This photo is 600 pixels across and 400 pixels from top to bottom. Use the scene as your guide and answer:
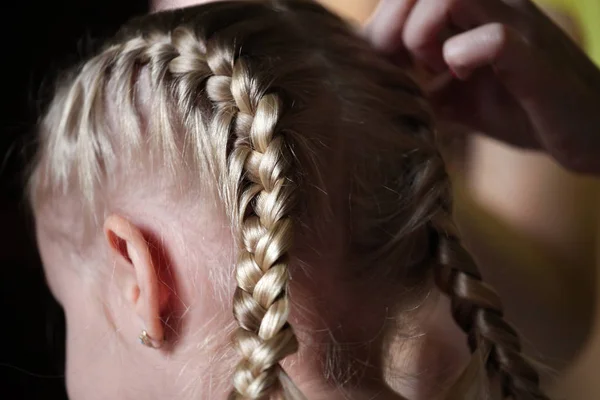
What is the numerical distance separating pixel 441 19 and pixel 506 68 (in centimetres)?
8

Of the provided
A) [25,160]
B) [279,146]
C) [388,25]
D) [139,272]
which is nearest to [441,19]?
[388,25]

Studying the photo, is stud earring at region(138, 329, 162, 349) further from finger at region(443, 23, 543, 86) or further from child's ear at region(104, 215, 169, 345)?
finger at region(443, 23, 543, 86)

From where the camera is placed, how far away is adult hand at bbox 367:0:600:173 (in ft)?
1.95

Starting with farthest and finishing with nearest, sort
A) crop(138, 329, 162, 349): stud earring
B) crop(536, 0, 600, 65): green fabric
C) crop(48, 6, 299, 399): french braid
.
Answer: crop(536, 0, 600, 65): green fabric, crop(138, 329, 162, 349): stud earring, crop(48, 6, 299, 399): french braid

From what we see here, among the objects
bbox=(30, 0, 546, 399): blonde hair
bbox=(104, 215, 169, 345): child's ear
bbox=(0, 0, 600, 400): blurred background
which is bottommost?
bbox=(0, 0, 600, 400): blurred background

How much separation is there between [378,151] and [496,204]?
371 millimetres

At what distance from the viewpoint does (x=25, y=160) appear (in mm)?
803

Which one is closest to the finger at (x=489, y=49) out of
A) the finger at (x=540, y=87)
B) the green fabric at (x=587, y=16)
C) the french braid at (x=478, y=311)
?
the finger at (x=540, y=87)

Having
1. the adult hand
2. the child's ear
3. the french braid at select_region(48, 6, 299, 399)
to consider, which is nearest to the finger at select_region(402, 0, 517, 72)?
the adult hand

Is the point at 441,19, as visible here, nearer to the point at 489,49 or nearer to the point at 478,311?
the point at 489,49

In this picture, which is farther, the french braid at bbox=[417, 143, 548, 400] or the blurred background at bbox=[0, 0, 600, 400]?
the blurred background at bbox=[0, 0, 600, 400]

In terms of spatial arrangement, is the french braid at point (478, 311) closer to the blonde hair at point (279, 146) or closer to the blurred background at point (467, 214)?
the blonde hair at point (279, 146)

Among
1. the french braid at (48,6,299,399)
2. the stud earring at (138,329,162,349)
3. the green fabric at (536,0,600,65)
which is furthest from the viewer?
the green fabric at (536,0,600,65)

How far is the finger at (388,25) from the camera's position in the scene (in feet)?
2.03
